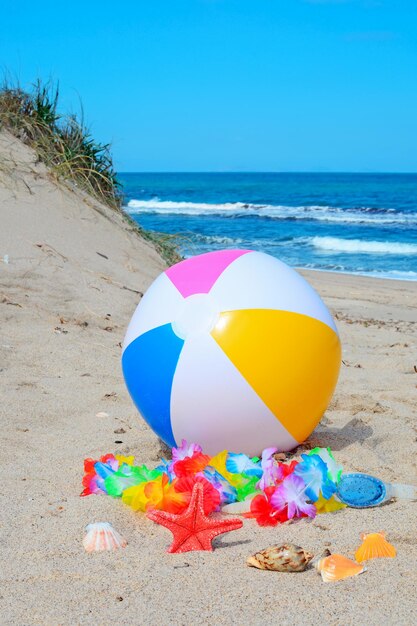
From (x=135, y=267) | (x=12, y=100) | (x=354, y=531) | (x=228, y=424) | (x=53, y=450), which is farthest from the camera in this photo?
(x=12, y=100)

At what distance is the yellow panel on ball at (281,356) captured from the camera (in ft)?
11.1

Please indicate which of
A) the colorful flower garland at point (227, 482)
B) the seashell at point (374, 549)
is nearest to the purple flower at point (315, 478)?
the colorful flower garland at point (227, 482)

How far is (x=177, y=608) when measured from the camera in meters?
2.33

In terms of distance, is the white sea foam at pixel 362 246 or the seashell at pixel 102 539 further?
the white sea foam at pixel 362 246

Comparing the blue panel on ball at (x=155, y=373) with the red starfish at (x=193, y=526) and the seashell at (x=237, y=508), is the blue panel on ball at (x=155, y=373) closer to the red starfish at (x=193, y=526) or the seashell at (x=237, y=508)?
the seashell at (x=237, y=508)

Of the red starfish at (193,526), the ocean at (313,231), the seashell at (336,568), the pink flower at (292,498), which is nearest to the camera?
the seashell at (336,568)

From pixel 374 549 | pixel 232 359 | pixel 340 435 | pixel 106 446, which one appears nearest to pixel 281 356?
pixel 232 359

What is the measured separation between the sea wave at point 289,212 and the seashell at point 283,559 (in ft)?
85.3

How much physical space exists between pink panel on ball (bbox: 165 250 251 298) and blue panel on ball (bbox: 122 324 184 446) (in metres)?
0.24

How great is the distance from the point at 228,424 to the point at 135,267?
4812mm

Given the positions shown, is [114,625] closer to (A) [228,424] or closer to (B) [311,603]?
(B) [311,603]

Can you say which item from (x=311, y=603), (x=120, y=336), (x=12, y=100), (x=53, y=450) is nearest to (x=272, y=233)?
(x=12, y=100)

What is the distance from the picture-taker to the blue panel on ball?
346 centimetres

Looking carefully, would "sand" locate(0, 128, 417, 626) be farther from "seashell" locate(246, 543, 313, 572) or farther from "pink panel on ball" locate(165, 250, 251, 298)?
"pink panel on ball" locate(165, 250, 251, 298)
